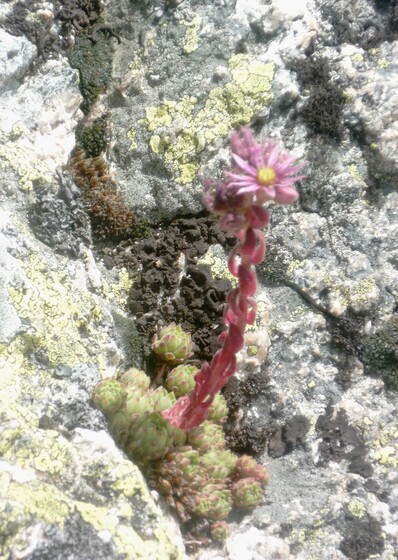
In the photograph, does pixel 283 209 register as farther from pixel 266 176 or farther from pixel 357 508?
pixel 357 508

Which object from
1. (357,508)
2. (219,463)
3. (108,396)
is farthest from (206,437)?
(357,508)

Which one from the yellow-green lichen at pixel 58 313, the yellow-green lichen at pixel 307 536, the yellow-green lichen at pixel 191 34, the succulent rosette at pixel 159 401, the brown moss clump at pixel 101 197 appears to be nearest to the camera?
the yellow-green lichen at pixel 58 313

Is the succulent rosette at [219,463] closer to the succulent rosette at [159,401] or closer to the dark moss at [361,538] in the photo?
the succulent rosette at [159,401]

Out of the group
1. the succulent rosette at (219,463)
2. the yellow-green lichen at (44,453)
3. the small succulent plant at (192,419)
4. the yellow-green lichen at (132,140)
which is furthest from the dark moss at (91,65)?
the succulent rosette at (219,463)

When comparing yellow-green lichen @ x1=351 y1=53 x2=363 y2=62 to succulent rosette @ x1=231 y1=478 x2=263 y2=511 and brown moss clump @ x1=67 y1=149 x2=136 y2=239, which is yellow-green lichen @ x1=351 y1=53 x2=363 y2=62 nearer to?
brown moss clump @ x1=67 y1=149 x2=136 y2=239

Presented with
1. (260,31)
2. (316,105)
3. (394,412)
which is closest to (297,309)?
(394,412)
